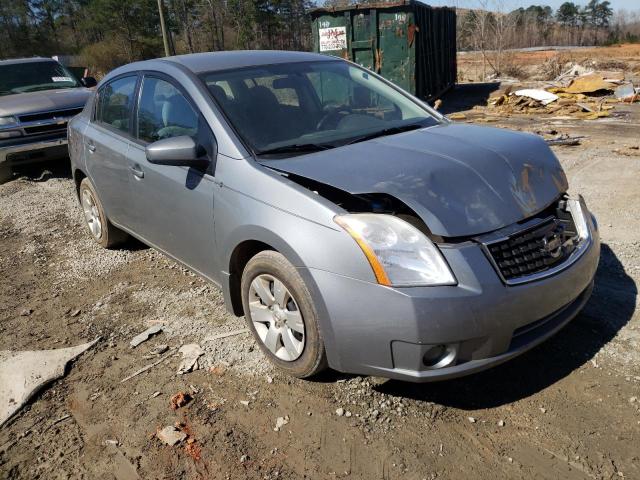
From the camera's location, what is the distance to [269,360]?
3.12 metres

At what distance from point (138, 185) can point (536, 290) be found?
112 inches

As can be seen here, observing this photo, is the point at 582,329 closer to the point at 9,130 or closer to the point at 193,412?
the point at 193,412

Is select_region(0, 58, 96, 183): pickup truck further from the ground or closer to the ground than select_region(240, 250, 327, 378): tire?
further from the ground

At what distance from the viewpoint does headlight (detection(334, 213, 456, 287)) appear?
2365mm

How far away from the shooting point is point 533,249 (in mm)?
2580

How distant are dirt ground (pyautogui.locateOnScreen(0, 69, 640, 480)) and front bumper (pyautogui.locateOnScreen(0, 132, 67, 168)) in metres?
4.71

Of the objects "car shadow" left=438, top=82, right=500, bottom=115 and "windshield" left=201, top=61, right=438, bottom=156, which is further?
"car shadow" left=438, top=82, right=500, bottom=115

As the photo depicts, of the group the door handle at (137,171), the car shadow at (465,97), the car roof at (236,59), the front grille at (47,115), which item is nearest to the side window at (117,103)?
the door handle at (137,171)

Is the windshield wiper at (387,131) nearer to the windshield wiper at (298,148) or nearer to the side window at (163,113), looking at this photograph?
the windshield wiper at (298,148)

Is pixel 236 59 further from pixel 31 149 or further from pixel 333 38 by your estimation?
pixel 333 38

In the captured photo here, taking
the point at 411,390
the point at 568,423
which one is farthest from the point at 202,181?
the point at 568,423

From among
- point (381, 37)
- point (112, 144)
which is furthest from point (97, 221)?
point (381, 37)

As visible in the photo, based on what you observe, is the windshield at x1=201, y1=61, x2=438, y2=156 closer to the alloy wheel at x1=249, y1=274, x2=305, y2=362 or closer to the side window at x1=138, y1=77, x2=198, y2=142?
the side window at x1=138, y1=77, x2=198, y2=142

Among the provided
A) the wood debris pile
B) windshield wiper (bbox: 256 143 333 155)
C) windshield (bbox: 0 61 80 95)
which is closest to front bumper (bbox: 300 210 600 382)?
windshield wiper (bbox: 256 143 333 155)
